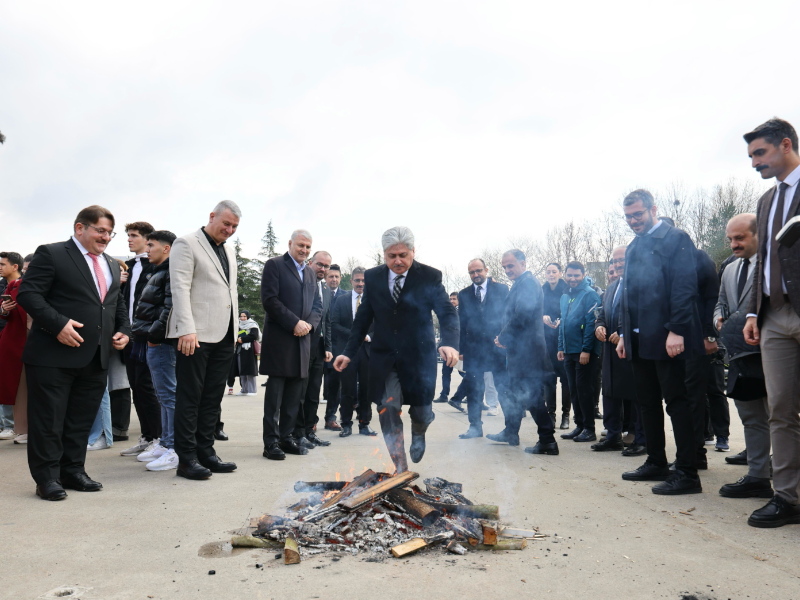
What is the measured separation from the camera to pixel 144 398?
6.54 meters

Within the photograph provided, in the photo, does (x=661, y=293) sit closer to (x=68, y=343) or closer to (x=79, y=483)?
(x=68, y=343)

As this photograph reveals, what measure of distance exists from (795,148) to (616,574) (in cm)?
300

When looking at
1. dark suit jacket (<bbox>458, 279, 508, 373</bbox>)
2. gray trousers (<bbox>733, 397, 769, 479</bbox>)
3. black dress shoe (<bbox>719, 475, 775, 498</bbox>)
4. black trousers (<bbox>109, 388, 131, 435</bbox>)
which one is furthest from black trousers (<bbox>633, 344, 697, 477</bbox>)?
black trousers (<bbox>109, 388, 131, 435</bbox>)

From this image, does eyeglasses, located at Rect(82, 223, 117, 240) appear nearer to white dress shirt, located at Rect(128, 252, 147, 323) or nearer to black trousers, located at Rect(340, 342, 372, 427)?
white dress shirt, located at Rect(128, 252, 147, 323)

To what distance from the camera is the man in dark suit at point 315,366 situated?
703cm

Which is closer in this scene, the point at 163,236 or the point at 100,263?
the point at 100,263

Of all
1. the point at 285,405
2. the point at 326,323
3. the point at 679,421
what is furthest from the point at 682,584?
the point at 326,323

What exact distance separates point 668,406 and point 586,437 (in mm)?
2691

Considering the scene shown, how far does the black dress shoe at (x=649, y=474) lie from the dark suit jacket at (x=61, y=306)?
4.53 metres

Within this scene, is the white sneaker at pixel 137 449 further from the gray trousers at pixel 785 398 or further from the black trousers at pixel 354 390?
the gray trousers at pixel 785 398

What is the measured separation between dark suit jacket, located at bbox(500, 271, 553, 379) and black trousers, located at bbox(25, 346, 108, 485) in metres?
4.22

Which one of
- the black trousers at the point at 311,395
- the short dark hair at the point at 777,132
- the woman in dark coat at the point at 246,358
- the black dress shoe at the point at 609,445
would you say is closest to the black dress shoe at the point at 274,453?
the black trousers at the point at 311,395

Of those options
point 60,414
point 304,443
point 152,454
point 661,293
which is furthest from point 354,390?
point 661,293

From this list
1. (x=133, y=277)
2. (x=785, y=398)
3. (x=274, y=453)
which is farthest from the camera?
(x=133, y=277)
